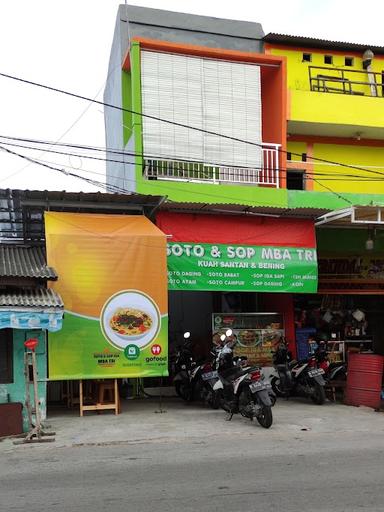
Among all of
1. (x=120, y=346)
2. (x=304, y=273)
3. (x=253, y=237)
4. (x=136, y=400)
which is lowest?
(x=136, y=400)

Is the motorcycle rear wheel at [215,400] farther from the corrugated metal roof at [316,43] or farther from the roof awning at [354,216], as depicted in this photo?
the corrugated metal roof at [316,43]

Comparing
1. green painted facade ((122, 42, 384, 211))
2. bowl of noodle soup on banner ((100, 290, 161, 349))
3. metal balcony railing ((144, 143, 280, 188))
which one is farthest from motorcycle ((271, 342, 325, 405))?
metal balcony railing ((144, 143, 280, 188))

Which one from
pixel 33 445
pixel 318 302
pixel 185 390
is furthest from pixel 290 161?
pixel 33 445

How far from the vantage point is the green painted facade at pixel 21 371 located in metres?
9.75

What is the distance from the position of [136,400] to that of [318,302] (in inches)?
242

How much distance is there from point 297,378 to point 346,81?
9.84 metres

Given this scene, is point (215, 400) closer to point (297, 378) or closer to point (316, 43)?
point (297, 378)

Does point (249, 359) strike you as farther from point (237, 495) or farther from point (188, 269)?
point (237, 495)

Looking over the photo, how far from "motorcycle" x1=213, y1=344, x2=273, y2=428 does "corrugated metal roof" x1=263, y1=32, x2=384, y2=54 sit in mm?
11253

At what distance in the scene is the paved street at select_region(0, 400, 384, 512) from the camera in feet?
17.3

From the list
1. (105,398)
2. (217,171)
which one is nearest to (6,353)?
(105,398)

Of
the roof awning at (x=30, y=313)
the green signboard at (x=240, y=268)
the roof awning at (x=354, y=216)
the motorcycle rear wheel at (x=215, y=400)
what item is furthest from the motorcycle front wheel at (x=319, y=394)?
the roof awning at (x=30, y=313)

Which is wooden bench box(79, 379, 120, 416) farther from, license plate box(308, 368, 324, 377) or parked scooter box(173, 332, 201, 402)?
license plate box(308, 368, 324, 377)

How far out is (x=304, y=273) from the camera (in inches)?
507
